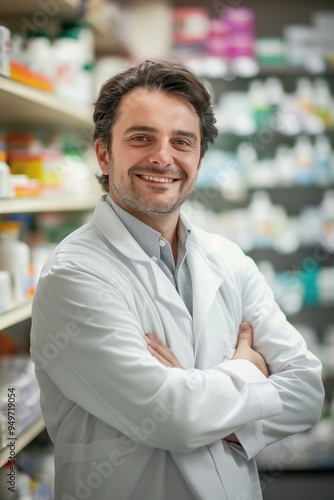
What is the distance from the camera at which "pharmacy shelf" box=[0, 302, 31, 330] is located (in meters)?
2.19

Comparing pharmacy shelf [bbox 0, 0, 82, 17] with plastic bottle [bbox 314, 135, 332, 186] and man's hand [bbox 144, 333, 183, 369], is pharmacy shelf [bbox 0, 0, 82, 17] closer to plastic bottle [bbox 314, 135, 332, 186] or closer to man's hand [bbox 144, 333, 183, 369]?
man's hand [bbox 144, 333, 183, 369]

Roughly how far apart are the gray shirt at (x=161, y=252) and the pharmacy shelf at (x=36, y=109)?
0.69m

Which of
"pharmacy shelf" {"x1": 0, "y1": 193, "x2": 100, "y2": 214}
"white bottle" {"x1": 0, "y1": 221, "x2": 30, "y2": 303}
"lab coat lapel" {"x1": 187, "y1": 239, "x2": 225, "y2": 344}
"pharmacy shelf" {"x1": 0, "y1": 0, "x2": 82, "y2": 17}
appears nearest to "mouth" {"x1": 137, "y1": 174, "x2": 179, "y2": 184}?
"lab coat lapel" {"x1": 187, "y1": 239, "x2": 225, "y2": 344}

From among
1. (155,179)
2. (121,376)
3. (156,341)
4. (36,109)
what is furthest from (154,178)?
(36,109)

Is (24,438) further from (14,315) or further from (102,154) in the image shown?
(102,154)

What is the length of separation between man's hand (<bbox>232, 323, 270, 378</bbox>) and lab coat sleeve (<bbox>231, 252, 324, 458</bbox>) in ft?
0.08

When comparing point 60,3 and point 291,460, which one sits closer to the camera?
point 60,3

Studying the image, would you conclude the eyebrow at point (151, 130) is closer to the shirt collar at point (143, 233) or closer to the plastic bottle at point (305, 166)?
the shirt collar at point (143, 233)

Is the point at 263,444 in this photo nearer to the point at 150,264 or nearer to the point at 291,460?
the point at 150,264

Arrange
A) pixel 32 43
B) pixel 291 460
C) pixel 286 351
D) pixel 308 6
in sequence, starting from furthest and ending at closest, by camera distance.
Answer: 1. pixel 308 6
2. pixel 291 460
3. pixel 32 43
4. pixel 286 351

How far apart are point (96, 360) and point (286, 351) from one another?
62 cm

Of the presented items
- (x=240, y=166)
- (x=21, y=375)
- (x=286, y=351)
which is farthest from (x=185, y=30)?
(x=286, y=351)

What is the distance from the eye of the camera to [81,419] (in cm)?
169

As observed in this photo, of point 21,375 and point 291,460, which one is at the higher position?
point 21,375
